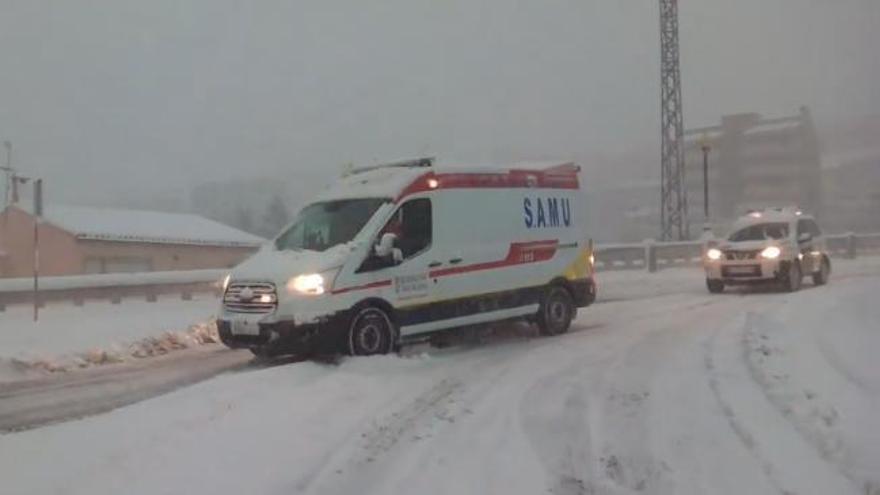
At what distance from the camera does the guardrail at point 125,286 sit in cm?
2112

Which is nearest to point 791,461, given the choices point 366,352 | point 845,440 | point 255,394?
point 845,440

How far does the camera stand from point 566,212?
13.8 metres

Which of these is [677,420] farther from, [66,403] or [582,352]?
[66,403]

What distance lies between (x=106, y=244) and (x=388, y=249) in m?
31.7

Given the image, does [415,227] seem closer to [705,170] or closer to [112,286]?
[112,286]

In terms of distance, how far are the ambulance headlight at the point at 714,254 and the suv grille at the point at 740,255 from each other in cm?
16

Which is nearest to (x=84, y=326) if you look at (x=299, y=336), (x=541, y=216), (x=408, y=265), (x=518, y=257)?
(x=299, y=336)

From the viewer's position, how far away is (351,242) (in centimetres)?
1059

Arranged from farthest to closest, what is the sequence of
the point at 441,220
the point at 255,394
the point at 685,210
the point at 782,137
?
the point at 782,137 → the point at 685,210 → the point at 441,220 → the point at 255,394

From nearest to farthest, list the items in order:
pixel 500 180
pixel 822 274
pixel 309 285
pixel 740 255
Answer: pixel 309 285, pixel 500 180, pixel 740 255, pixel 822 274

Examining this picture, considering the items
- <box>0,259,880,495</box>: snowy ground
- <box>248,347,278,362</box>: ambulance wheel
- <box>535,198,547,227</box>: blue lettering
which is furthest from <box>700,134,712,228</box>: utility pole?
<box>248,347,278,362</box>: ambulance wheel

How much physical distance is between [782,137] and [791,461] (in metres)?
45.1

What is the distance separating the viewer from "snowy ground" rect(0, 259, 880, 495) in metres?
5.48

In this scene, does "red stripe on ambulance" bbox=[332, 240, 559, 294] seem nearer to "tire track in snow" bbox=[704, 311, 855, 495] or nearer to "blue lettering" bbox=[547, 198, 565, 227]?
"blue lettering" bbox=[547, 198, 565, 227]
